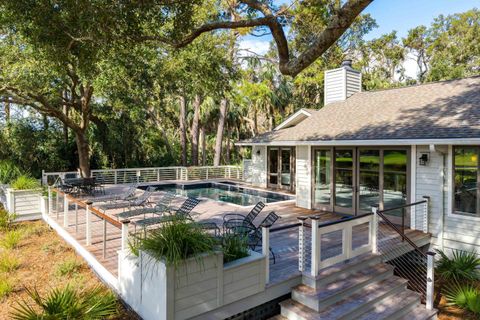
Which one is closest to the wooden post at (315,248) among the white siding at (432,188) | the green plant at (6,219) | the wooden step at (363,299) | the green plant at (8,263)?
the wooden step at (363,299)

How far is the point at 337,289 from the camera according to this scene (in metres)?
5.45

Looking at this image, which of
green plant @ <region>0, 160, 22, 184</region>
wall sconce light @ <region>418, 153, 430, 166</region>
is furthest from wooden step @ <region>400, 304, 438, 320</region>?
green plant @ <region>0, 160, 22, 184</region>

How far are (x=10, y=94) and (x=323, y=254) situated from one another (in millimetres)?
13531

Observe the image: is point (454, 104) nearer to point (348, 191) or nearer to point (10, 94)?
point (348, 191)

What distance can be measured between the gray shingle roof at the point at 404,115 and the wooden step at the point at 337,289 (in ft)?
11.6

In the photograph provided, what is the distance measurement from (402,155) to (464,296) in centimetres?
369

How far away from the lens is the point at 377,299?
561 centimetres

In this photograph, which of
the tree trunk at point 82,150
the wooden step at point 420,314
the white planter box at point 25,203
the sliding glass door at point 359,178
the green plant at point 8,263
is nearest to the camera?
the wooden step at point 420,314

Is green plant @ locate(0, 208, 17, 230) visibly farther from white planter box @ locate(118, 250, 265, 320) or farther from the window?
the window

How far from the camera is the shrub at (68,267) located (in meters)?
6.71

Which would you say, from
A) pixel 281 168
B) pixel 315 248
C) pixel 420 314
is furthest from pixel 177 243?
pixel 281 168

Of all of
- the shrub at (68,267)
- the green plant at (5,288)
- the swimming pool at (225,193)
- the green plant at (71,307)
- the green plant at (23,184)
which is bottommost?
the green plant at (5,288)

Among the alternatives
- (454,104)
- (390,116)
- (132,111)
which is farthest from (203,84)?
(454,104)

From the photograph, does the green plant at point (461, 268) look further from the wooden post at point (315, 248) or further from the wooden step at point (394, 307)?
the wooden post at point (315, 248)
